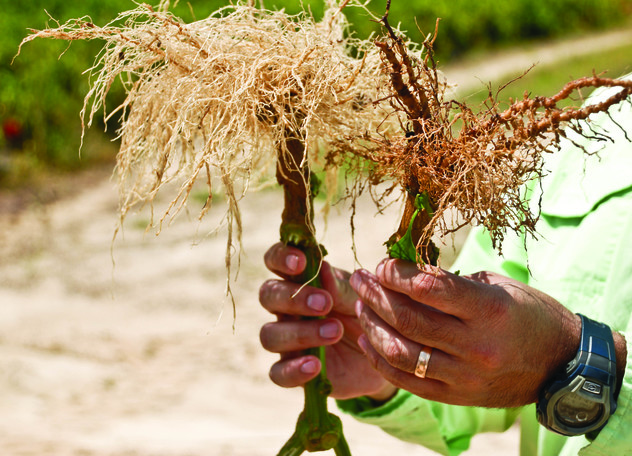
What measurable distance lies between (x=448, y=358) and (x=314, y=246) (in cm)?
36

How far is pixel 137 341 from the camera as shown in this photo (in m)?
3.94

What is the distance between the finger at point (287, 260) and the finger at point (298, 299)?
33 millimetres

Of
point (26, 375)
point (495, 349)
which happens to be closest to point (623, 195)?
point (495, 349)

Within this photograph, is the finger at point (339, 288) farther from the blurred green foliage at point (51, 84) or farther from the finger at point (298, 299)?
the blurred green foliage at point (51, 84)

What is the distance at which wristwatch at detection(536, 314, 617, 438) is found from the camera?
1.01 m

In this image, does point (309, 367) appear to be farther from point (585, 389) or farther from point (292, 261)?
point (585, 389)

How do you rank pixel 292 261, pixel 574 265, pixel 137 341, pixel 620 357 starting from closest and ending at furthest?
pixel 620 357 → pixel 292 261 → pixel 574 265 → pixel 137 341

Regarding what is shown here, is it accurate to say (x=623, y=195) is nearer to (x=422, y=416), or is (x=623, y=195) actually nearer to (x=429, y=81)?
(x=429, y=81)

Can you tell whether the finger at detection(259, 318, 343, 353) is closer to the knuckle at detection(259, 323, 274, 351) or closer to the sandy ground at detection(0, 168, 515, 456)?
the knuckle at detection(259, 323, 274, 351)

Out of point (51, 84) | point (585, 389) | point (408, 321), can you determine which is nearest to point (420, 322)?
point (408, 321)

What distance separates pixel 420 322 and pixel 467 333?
2.7 inches

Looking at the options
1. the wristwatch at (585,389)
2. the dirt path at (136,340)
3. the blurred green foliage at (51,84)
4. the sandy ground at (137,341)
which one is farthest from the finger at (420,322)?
the blurred green foliage at (51,84)

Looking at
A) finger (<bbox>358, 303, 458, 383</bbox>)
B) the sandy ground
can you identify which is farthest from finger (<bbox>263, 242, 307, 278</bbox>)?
the sandy ground

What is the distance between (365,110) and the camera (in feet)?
3.97
